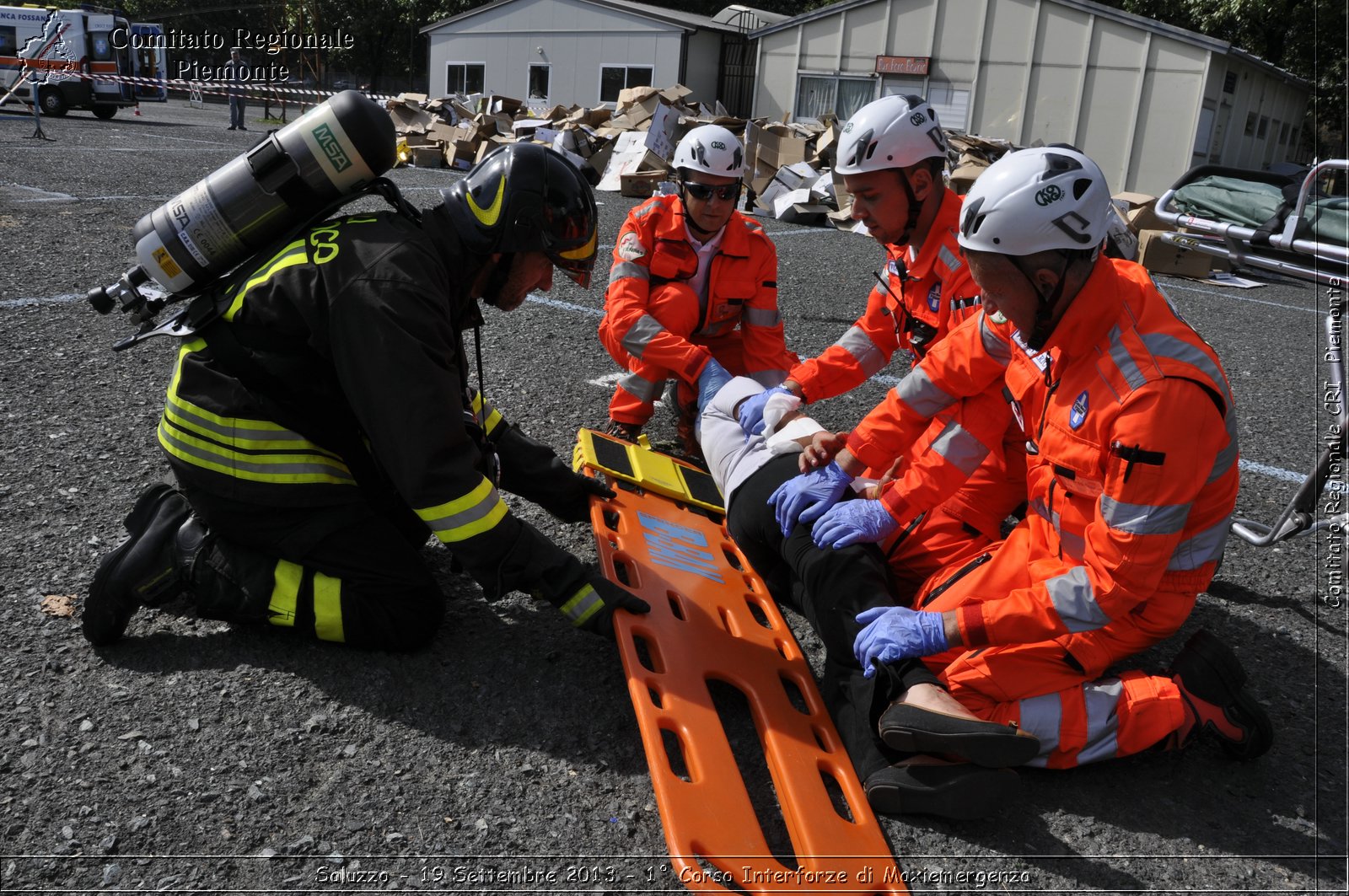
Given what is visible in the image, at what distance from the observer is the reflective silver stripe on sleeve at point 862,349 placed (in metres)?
4.03

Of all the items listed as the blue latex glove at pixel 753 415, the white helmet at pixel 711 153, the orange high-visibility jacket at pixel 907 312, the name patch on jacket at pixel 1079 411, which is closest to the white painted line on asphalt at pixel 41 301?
the white helmet at pixel 711 153

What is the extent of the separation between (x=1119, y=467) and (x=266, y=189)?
2.31 metres

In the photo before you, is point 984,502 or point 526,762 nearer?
point 526,762

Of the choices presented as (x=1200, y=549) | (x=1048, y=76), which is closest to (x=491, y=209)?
(x=1200, y=549)

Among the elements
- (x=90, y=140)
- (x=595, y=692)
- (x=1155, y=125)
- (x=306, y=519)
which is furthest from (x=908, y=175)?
(x=1155, y=125)

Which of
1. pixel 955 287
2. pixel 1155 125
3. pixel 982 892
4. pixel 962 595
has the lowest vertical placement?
pixel 982 892

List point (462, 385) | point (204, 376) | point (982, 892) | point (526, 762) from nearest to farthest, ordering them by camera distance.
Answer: point (982, 892) → point (526, 762) → point (204, 376) → point (462, 385)

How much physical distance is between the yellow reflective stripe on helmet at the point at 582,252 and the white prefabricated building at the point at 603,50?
966 inches

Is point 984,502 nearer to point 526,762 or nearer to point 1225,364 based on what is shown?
point 526,762

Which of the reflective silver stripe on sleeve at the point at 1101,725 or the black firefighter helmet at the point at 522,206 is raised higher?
the black firefighter helmet at the point at 522,206

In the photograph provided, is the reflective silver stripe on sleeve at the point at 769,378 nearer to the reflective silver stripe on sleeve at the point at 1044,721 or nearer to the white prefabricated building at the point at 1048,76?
the reflective silver stripe on sleeve at the point at 1044,721

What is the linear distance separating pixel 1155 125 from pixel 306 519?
2149 cm

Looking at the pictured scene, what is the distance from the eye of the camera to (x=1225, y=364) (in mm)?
7352

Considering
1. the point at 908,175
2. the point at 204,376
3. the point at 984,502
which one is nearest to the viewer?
the point at 204,376
